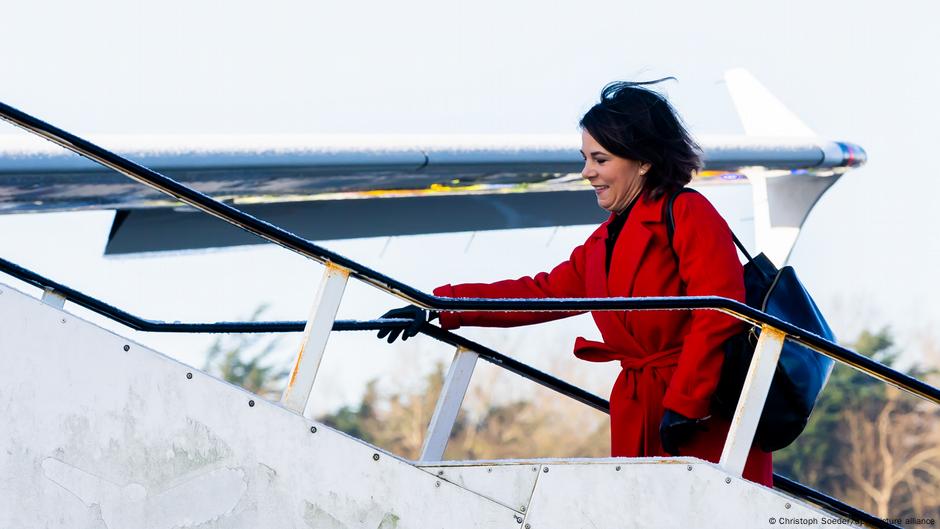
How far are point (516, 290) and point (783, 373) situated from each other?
4.28ft

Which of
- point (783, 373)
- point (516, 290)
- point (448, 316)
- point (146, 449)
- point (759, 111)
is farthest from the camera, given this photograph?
point (759, 111)

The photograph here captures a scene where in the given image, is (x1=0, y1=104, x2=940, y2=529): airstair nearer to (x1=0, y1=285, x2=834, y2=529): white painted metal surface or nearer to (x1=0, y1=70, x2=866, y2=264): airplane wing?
(x1=0, y1=285, x2=834, y2=529): white painted metal surface

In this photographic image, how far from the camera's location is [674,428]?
4316 mm

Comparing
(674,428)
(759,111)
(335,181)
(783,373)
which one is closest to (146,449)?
(674,428)

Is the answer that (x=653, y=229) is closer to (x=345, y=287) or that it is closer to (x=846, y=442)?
(x=345, y=287)

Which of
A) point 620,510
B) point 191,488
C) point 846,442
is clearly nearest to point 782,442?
point 620,510

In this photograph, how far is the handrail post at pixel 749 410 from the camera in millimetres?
4141

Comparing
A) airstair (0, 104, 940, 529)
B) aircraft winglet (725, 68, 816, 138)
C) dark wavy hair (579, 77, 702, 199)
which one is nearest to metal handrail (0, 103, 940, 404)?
airstair (0, 104, 940, 529)

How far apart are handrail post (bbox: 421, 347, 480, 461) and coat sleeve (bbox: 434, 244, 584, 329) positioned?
0.20 m

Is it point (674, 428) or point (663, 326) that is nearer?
point (674, 428)

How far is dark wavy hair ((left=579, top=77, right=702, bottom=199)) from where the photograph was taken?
469cm

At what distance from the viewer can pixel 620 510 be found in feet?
13.5

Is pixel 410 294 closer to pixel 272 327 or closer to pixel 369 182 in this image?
pixel 272 327

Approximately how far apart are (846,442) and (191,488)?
237ft
